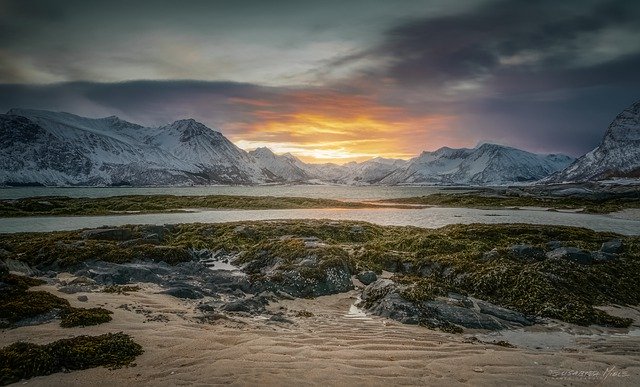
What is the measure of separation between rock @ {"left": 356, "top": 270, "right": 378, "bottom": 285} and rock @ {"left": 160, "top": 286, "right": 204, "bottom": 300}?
7.96m

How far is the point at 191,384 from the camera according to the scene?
814cm

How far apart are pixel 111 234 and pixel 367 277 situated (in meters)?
21.7

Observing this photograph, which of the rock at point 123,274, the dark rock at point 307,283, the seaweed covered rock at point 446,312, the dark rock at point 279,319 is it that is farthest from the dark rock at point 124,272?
the seaweed covered rock at point 446,312

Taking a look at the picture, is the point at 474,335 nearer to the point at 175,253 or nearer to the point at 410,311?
the point at 410,311

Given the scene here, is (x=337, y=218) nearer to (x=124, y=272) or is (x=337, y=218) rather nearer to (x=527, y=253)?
(x=527, y=253)

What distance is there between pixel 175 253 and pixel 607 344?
2099cm

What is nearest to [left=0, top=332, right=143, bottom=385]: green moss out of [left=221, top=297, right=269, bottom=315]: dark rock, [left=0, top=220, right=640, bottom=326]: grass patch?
[left=221, top=297, right=269, bottom=315]: dark rock

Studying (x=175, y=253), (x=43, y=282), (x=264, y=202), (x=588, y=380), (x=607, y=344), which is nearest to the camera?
(x=588, y=380)

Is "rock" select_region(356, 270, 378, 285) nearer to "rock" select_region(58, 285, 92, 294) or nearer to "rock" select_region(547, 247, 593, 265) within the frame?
"rock" select_region(547, 247, 593, 265)

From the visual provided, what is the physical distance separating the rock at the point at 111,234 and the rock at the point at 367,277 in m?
19.7

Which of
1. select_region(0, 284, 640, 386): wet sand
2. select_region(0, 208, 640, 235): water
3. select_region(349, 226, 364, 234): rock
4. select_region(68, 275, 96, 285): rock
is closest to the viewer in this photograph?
select_region(0, 284, 640, 386): wet sand

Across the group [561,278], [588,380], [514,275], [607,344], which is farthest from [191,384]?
[561,278]

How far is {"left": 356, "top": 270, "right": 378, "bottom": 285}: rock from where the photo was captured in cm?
1864

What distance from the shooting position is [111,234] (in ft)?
94.5
